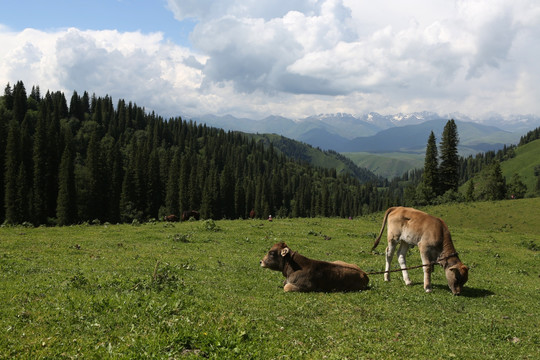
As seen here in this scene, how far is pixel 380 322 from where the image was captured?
31.9ft

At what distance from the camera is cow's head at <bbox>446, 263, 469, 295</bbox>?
1320cm

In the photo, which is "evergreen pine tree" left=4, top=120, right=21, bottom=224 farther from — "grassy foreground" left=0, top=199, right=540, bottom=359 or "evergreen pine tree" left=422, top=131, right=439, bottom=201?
"evergreen pine tree" left=422, top=131, right=439, bottom=201

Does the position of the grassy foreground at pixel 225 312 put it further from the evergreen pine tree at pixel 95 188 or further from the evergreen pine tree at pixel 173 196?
the evergreen pine tree at pixel 173 196

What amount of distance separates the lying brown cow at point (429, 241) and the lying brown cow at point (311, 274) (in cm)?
270

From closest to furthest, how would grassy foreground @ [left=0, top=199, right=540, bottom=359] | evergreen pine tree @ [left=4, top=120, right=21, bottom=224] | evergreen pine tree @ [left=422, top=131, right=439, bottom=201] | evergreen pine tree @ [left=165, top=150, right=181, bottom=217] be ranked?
grassy foreground @ [left=0, top=199, right=540, bottom=359] < evergreen pine tree @ [left=4, top=120, right=21, bottom=224] < evergreen pine tree @ [left=422, top=131, right=439, bottom=201] < evergreen pine tree @ [left=165, top=150, right=181, bottom=217]

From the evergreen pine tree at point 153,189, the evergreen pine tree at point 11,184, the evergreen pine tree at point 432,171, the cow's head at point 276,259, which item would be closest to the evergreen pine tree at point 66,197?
the evergreen pine tree at point 11,184

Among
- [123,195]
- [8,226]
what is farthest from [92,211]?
[8,226]

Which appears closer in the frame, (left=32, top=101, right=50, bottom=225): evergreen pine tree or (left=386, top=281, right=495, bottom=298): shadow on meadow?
(left=386, top=281, right=495, bottom=298): shadow on meadow

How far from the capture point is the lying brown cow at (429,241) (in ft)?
43.9

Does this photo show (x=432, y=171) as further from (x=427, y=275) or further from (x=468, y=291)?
(x=427, y=275)

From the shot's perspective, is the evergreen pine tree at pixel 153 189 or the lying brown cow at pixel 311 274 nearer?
the lying brown cow at pixel 311 274

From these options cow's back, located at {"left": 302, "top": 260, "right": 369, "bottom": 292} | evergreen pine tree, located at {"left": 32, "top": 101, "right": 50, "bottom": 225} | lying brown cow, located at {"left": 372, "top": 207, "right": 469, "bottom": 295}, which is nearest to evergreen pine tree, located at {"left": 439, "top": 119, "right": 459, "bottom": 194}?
lying brown cow, located at {"left": 372, "top": 207, "right": 469, "bottom": 295}

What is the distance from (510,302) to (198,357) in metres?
12.7

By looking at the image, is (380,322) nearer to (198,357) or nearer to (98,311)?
(198,357)
